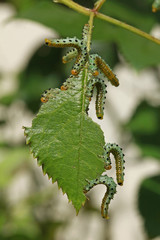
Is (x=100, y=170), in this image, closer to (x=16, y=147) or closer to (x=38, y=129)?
(x=38, y=129)

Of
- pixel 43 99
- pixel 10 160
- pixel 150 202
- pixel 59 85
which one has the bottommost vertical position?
pixel 150 202

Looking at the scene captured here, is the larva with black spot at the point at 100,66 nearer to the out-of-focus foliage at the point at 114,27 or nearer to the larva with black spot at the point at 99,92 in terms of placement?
the larva with black spot at the point at 99,92

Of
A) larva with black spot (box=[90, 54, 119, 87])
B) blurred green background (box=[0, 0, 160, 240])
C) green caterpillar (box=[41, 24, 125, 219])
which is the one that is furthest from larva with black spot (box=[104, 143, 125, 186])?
blurred green background (box=[0, 0, 160, 240])

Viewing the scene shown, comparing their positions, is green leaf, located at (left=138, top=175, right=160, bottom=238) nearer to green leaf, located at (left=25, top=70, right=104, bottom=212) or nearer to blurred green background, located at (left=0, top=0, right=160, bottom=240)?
blurred green background, located at (left=0, top=0, right=160, bottom=240)

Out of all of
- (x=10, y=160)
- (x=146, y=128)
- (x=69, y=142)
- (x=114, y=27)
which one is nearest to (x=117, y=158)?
(x=69, y=142)

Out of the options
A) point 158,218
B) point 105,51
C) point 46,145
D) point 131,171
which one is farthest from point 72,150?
point 131,171

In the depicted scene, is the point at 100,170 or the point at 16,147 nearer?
the point at 100,170

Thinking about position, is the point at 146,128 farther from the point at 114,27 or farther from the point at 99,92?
the point at 99,92
